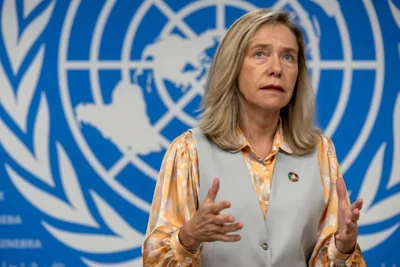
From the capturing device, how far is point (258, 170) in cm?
212

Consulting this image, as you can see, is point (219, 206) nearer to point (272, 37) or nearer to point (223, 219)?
point (223, 219)

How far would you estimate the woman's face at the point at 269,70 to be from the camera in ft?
6.93

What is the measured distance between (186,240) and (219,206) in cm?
19

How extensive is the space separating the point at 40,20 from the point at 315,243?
2.16m

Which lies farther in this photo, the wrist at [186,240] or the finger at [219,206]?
the wrist at [186,240]

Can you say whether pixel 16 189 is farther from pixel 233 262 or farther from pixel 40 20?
pixel 233 262

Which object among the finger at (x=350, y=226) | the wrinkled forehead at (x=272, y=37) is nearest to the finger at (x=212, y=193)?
the finger at (x=350, y=226)

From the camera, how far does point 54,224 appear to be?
11.9ft

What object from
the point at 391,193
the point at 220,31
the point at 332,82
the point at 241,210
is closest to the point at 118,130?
the point at 220,31

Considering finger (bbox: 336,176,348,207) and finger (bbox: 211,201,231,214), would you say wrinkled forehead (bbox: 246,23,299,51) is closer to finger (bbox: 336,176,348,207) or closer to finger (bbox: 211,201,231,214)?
finger (bbox: 336,176,348,207)

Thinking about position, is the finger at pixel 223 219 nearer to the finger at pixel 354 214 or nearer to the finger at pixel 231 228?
the finger at pixel 231 228

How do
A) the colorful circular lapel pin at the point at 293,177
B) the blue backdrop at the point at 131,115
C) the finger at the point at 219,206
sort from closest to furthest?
the finger at the point at 219,206 < the colorful circular lapel pin at the point at 293,177 < the blue backdrop at the point at 131,115

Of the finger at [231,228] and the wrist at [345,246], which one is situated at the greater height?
the finger at [231,228]

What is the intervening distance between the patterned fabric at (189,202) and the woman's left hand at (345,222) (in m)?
0.03
